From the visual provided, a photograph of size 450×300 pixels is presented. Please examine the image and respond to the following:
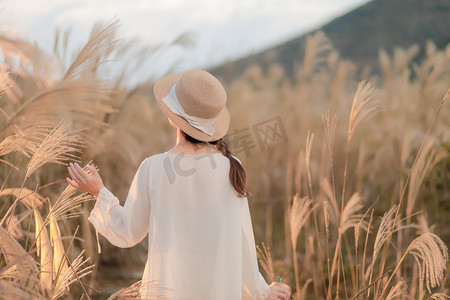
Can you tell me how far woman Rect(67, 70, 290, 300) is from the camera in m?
1.80

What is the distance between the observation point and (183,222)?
1.82m

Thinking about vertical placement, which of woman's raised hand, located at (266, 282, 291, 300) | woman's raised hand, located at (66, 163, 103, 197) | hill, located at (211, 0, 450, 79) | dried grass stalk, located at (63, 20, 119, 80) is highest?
hill, located at (211, 0, 450, 79)

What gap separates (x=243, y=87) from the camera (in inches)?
278

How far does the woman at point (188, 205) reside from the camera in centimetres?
180

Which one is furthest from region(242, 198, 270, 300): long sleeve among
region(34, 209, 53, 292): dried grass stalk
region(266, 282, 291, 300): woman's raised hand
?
region(34, 209, 53, 292): dried grass stalk

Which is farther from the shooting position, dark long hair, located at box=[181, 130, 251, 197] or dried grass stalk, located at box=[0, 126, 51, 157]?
dark long hair, located at box=[181, 130, 251, 197]

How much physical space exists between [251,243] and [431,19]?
2311 cm

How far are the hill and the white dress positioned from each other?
19.0 meters

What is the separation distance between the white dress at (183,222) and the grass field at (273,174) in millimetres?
199

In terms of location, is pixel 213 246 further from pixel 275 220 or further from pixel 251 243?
pixel 275 220

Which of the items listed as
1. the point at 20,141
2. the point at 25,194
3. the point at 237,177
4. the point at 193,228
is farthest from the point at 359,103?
the point at 25,194

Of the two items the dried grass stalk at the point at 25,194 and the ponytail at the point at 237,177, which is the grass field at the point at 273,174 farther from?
the ponytail at the point at 237,177

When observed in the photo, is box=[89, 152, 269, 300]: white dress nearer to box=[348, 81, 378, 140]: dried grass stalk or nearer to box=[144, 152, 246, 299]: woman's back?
box=[144, 152, 246, 299]: woman's back

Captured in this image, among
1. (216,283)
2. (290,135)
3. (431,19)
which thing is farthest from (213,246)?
(431,19)
